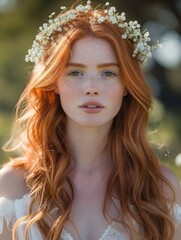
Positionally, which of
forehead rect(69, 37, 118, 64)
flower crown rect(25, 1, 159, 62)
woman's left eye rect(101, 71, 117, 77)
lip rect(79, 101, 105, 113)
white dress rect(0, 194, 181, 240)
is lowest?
white dress rect(0, 194, 181, 240)

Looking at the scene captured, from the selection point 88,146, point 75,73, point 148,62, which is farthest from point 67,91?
point 148,62

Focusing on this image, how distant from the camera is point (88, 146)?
11.1 ft

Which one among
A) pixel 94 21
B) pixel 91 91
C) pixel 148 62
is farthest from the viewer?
pixel 148 62

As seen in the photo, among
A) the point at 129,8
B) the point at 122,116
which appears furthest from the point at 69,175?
the point at 129,8

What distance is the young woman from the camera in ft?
10.6

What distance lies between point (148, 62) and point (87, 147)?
1860 mm

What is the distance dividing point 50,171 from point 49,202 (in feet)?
0.46

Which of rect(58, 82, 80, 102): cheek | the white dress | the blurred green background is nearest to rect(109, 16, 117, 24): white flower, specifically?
rect(58, 82, 80, 102): cheek

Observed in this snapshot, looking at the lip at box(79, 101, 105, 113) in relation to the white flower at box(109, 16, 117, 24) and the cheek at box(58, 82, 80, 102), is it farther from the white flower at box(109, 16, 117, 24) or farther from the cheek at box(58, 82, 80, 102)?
the white flower at box(109, 16, 117, 24)

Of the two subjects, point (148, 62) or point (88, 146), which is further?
point (148, 62)

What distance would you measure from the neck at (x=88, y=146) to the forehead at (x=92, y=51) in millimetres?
302

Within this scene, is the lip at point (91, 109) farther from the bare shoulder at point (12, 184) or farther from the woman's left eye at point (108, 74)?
the bare shoulder at point (12, 184)

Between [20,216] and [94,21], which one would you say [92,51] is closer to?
[94,21]

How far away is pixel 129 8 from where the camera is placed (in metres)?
5.20
